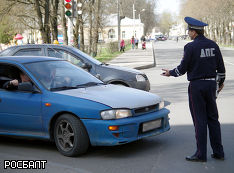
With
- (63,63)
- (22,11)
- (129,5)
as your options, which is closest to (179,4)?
(129,5)

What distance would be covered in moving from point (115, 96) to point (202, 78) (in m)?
1.30

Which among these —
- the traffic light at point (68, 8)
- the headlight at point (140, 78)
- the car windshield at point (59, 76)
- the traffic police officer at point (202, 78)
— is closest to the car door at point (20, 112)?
the car windshield at point (59, 76)

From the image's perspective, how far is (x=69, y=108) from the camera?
5996 mm

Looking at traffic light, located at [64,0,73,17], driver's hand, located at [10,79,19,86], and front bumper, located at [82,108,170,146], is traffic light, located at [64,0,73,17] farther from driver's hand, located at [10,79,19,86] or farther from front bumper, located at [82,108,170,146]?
front bumper, located at [82,108,170,146]

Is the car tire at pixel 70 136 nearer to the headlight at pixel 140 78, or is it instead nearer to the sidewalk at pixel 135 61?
the headlight at pixel 140 78

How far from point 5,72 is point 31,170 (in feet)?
7.31

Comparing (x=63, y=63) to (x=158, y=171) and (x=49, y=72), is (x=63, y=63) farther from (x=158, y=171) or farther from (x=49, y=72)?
(x=158, y=171)

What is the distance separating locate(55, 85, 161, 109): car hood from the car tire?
376 mm

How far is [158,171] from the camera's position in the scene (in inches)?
210

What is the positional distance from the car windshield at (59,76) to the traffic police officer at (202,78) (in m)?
1.79

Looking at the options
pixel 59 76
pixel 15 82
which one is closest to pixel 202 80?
pixel 59 76

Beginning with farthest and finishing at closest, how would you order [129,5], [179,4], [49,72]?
[129,5] < [179,4] < [49,72]

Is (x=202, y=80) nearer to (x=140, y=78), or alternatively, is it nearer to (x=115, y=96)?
(x=115, y=96)

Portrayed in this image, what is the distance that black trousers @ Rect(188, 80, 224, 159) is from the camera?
5.62 meters
